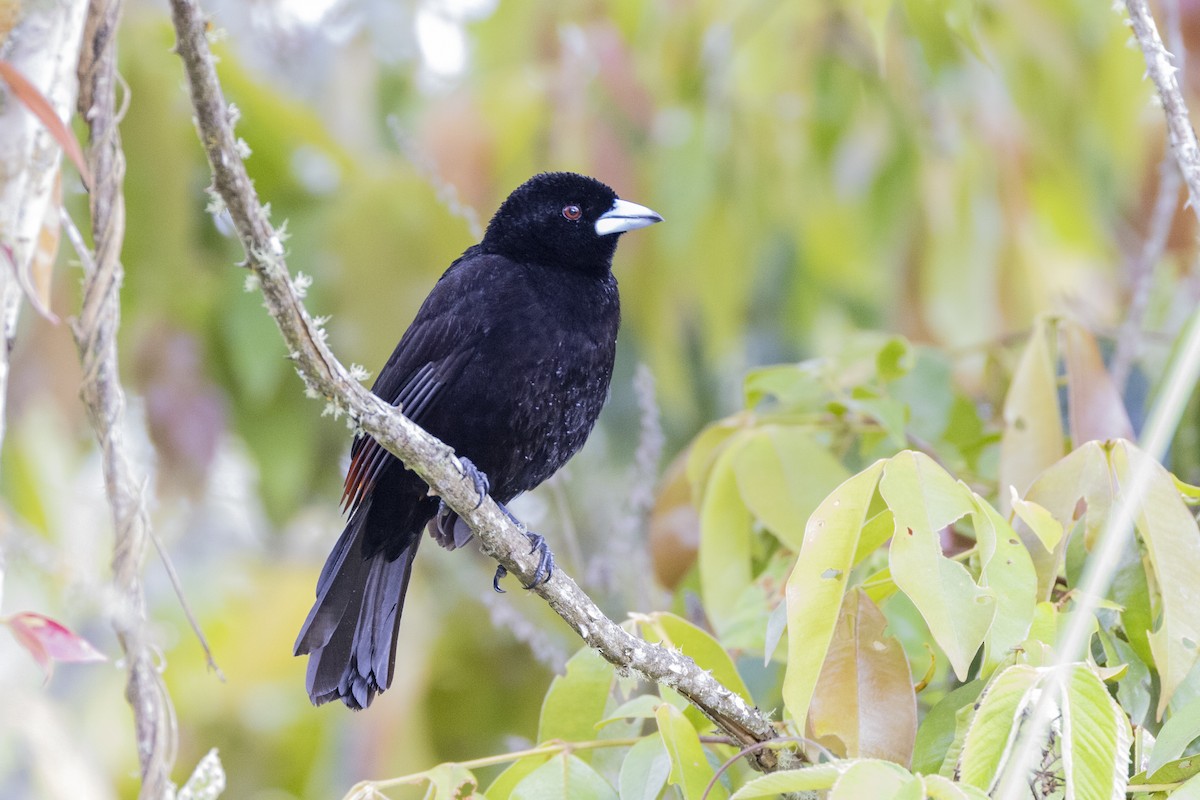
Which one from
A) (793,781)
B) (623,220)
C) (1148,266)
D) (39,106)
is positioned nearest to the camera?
(39,106)

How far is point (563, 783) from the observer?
1923 mm

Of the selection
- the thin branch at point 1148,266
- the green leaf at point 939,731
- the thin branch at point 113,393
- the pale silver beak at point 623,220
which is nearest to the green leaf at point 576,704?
the green leaf at point 939,731

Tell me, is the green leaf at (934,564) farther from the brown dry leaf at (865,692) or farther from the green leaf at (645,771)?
the green leaf at (645,771)

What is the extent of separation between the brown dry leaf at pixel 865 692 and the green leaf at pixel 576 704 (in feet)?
1.32

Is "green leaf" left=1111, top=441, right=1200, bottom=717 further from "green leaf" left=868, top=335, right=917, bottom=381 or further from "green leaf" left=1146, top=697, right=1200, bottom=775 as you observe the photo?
"green leaf" left=868, top=335, right=917, bottom=381

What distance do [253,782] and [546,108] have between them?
2787 millimetres

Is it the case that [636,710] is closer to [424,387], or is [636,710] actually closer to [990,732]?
[990,732]

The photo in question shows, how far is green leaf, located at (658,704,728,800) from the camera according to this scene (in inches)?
71.7

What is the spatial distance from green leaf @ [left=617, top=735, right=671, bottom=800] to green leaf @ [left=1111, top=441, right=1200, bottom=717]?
28.6 inches

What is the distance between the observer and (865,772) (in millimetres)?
1486

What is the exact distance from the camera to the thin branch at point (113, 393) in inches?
54.6

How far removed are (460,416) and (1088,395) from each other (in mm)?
1305

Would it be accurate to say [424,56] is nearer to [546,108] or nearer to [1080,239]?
[546,108]

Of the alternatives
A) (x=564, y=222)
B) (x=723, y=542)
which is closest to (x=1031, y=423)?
(x=723, y=542)
